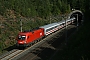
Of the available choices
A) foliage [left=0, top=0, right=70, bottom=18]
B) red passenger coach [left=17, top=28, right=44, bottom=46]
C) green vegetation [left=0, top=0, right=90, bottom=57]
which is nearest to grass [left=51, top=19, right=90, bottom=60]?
red passenger coach [left=17, top=28, right=44, bottom=46]

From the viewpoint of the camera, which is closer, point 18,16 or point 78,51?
point 78,51

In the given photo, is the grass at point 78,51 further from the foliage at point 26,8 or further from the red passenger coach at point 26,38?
the foliage at point 26,8

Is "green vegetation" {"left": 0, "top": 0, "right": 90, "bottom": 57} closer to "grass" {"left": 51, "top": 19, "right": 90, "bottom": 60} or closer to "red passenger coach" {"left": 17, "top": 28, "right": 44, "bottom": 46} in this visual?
"red passenger coach" {"left": 17, "top": 28, "right": 44, "bottom": 46}

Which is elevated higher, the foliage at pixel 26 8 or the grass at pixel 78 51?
the foliage at pixel 26 8

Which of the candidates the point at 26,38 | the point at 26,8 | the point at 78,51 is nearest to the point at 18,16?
the point at 26,8

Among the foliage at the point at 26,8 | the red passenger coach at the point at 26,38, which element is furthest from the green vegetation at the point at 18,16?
the red passenger coach at the point at 26,38

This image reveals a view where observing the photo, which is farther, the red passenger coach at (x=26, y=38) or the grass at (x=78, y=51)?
the red passenger coach at (x=26, y=38)

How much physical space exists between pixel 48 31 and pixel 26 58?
878 inches

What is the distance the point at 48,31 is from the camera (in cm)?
5038

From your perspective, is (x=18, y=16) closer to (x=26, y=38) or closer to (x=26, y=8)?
(x=26, y=8)

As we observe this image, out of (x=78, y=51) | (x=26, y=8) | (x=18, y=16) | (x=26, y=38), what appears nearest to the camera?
(x=78, y=51)

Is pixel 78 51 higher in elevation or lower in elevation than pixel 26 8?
lower

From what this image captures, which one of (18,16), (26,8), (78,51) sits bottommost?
(78,51)

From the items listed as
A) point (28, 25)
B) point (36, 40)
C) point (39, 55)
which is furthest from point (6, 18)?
point (39, 55)
